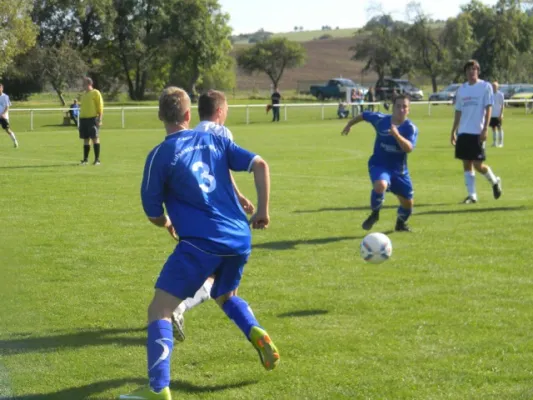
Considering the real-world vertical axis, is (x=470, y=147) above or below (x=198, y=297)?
above

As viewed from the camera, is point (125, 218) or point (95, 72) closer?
point (125, 218)

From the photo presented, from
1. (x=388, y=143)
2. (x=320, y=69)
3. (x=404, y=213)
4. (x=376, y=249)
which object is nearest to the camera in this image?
(x=376, y=249)

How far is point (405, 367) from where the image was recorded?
224 inches

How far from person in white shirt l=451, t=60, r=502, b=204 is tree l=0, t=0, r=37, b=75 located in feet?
151

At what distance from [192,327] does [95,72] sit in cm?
6568

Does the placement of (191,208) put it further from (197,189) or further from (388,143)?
(388,143)

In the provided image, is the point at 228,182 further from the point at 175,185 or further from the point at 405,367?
the point at 405,367

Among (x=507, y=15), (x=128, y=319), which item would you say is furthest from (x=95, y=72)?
(x=128, y=319)

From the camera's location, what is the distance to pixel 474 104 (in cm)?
1359

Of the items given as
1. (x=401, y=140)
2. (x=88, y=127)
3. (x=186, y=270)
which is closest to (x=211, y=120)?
(x=186, y=270)

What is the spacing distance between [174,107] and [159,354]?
4.64 ft

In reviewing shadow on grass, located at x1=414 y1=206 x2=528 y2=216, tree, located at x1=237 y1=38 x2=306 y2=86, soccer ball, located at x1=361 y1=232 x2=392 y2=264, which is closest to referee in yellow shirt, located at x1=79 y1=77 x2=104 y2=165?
shadow on grass, located at x1=414 y1=206 x2=528 y2=216

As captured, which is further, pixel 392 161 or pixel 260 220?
pixel 392 161

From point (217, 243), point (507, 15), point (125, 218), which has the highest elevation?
point (507, 15)
